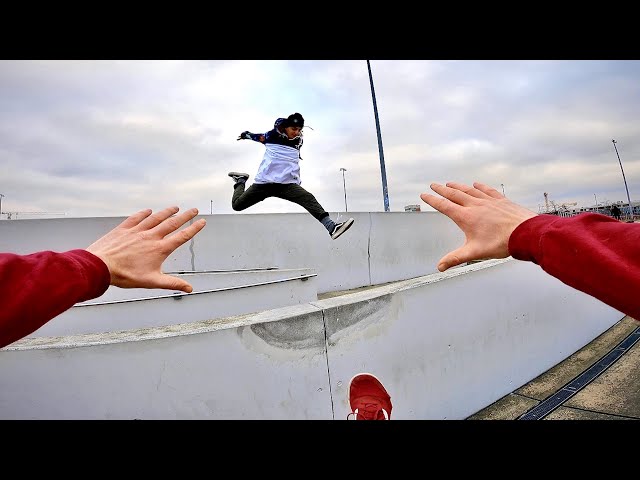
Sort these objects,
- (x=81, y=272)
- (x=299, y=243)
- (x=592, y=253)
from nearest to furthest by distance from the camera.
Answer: (x=592, y=253), (x=81, y=272), (x=299, y=243)

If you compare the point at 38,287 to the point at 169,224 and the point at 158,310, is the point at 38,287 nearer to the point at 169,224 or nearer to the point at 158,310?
the point at 169,224

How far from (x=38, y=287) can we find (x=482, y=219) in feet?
5.23

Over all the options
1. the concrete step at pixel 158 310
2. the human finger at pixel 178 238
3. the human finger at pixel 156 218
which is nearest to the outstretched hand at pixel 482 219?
the human finger at pixel 178 238

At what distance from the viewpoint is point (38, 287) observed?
967mm

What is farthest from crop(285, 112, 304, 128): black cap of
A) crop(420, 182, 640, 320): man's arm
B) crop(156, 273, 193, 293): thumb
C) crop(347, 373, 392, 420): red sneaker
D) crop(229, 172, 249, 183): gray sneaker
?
crop(347, 373, 392, 420): red sneaker

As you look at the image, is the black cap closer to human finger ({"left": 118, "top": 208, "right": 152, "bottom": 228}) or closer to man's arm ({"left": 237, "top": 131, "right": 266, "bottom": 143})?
man's arm ({"left": 237, "top": 131, "right": 266, "bottom": 143})

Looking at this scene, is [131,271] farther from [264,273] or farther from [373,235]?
[373,235]

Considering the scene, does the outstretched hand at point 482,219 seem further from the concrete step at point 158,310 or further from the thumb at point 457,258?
the concrete step at point 158,310

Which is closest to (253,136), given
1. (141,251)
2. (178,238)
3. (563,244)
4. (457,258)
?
(178,238)

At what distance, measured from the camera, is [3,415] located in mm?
2764

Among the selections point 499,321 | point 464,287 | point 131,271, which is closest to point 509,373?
point 499,321

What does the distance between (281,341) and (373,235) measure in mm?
9630

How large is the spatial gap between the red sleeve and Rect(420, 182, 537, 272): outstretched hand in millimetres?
1294

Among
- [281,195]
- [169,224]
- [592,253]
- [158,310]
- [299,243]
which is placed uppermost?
[281,195]
